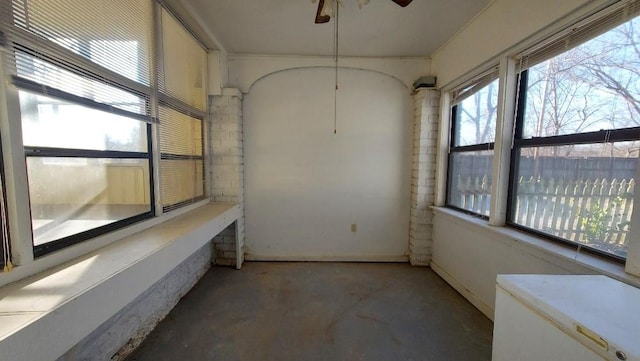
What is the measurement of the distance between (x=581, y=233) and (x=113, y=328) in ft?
10.6

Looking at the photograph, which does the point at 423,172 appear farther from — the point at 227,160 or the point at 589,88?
the point at 227,160

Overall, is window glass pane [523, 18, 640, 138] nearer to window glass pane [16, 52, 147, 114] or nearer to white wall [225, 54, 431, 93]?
white wall [225, 54, 431, 93]

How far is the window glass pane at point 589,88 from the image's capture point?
141cm

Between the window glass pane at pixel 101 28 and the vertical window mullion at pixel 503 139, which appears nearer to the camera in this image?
the window glass pane at pixel 101 28

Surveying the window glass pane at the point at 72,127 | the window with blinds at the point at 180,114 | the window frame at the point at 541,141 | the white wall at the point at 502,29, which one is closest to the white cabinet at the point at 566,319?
the window frame at the point at 541,141

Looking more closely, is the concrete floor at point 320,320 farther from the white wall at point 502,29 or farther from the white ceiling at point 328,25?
the white ceiling at point 328,25

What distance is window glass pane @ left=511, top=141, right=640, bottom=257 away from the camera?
146 cm

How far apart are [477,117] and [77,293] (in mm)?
3352

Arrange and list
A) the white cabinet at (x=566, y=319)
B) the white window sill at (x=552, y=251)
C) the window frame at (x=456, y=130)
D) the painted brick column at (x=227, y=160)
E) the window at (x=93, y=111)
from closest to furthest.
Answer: the white cabinet at (x=566, y=319) → the window at (x=93, y=111) → the white window sill at (x=552, y=251) → the window frame at (x=456, y=130) → the painted brick column at (x=227, y=160)

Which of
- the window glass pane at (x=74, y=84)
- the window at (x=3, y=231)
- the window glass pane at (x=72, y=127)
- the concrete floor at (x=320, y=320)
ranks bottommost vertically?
the concrete floor at (x=320, y=320)

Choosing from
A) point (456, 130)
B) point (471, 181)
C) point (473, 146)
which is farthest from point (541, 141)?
point (456, 130)

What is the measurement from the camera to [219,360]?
1.80 m

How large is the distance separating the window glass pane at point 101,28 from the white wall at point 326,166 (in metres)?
1.46

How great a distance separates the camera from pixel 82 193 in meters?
1.59
